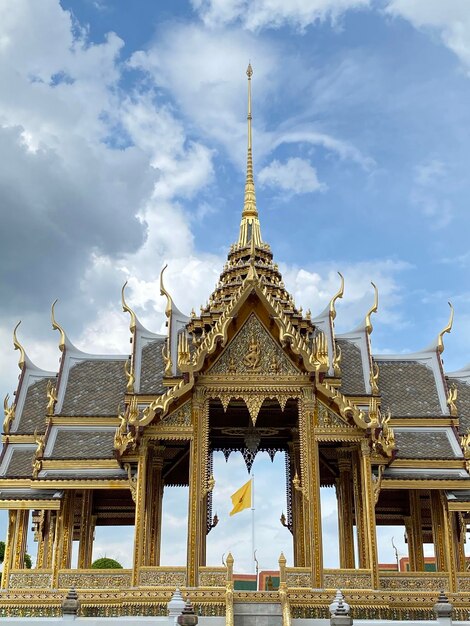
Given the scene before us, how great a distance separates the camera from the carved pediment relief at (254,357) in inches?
609

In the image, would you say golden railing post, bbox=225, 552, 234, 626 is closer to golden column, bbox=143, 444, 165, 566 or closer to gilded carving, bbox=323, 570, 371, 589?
gilded carving, bbox=323, 570, 371, 589

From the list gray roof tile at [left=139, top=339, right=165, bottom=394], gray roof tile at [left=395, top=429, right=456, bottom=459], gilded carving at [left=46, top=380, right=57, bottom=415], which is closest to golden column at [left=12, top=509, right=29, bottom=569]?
gilded carving at [left=46, top=380, right=57, bottom=415]

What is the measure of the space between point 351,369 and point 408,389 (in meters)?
1.54

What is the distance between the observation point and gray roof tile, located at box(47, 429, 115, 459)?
16.3 m

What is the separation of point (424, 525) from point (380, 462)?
5414mm

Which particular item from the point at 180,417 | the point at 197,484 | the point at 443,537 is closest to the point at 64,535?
the point at 197,484

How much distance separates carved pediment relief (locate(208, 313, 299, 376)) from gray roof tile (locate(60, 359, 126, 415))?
148 inches

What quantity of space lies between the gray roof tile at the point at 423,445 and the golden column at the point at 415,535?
135 centimetres

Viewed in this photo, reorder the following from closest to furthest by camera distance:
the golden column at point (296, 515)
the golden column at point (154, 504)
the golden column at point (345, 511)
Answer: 1. the golden column at point (154, 504)
2. the golden column at point (296, 515)
3. the golden column at point (345, 511)

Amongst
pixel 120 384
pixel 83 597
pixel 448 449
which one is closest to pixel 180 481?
pixel 120 384

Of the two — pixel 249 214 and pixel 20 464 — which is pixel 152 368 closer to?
pixel 20 464

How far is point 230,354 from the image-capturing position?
15539mm

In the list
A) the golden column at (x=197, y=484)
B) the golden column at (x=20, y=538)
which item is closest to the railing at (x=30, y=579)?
the golden column at (x=20, y=538)

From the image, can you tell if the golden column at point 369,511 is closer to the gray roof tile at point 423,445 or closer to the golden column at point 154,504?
the gray roof tile at point 423,445
